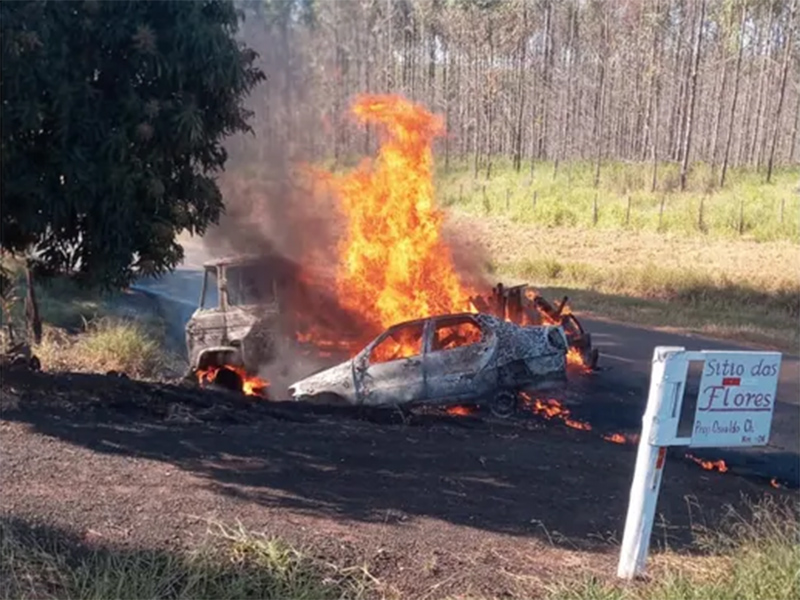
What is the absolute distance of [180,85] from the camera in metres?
7.50

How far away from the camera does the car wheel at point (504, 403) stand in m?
10.9

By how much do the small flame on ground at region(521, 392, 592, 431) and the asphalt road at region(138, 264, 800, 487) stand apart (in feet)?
0.59

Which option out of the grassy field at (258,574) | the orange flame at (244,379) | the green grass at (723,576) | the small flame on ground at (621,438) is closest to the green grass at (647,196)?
the orange flame at (244,379)

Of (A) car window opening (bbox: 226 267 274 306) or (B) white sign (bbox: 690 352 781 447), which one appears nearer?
(B) white sign (bbox: 690 352 781 447)

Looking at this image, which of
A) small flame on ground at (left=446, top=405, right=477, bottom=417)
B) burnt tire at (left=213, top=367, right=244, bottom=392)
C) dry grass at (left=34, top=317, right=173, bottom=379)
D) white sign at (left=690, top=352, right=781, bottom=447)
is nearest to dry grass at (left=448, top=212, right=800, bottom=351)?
small flame on ground at (left=446, top=405, right=477, bottom=417)

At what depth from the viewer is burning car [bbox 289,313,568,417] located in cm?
1096

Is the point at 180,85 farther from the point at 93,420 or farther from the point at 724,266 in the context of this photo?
the point at 724,266

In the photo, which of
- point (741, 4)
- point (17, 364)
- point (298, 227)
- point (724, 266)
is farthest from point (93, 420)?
point (724, 266)

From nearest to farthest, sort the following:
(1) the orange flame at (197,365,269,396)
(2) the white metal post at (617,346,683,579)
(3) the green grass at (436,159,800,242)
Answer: (2) the white metal post at (617,346,683,579)
(1) the orange flame at (197,365,269,396)
(3) the green grass at (436,159,800,242)

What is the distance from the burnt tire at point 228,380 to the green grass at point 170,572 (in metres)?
6.49

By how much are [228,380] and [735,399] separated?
774 cm

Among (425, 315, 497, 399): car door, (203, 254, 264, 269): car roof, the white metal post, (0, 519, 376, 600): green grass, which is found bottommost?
(425, 315, 497, 399): car door

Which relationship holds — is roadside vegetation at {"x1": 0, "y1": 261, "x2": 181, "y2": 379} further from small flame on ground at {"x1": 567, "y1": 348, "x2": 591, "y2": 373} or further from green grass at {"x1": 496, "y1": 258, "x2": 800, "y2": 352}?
green grass at {"x1": 496, "y1": 258, "x2": 800, "y2": 352}

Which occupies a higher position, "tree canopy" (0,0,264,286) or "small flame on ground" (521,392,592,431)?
"tree canopy" (0,0,264,286)
